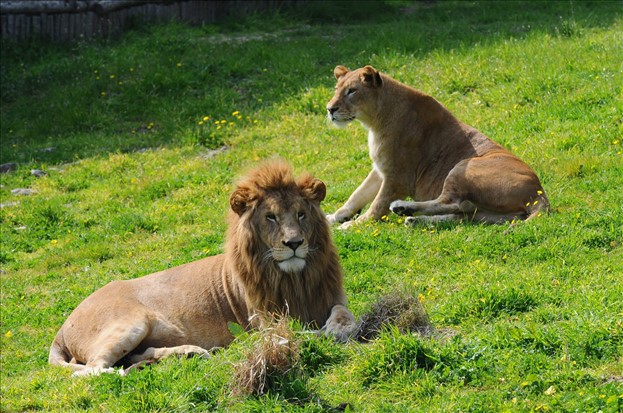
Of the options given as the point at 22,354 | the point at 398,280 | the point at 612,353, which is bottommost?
the point at 22,354

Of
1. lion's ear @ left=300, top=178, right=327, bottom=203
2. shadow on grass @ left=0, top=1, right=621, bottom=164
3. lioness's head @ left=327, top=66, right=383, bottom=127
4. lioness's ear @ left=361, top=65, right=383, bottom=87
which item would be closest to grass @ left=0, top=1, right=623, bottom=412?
shadow on grass @ left=0, top=1, right=621, bottom=164

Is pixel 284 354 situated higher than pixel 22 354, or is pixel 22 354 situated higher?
pixel 284 354

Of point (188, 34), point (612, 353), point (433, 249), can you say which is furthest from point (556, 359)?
point (188, 34)

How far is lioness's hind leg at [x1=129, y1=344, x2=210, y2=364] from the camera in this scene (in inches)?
302

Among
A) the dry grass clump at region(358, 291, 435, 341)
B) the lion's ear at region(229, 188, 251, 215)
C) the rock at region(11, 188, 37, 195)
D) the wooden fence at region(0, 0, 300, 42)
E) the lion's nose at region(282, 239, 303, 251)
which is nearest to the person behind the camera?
the dry grass clump at region(358, 291, 435, 341)

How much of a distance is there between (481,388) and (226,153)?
8.74 metres

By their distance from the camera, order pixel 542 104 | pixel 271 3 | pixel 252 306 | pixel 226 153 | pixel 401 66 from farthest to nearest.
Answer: pixel 271 3
pixel 401 66
pixel 226 153
pixel 542 104
pixel 252 306

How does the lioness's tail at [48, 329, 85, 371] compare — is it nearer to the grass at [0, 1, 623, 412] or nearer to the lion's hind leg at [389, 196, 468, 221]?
the grass at [0, 1, 623, 412]

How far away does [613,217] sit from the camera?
9.34 m

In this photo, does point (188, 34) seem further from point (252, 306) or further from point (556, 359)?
point (556, 359)

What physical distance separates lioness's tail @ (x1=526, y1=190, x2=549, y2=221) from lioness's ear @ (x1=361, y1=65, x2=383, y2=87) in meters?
2.41

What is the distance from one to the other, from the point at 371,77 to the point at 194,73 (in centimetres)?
626

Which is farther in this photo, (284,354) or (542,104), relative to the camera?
(542,104)

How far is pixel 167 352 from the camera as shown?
7.83 meters
